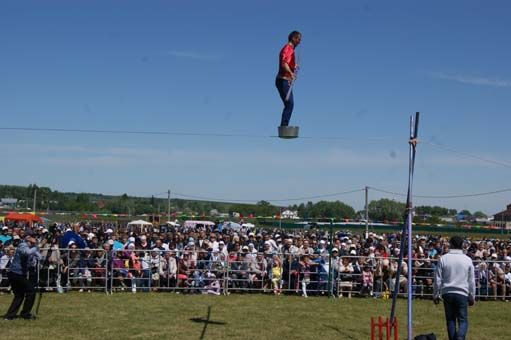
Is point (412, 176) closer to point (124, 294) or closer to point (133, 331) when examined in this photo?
point (133, 331)

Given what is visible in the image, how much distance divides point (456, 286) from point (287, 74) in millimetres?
4064

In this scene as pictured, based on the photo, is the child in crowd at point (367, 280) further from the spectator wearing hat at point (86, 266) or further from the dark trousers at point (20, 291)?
the dark trousers at point (20, 291)

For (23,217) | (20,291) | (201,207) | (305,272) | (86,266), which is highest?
(201,207)

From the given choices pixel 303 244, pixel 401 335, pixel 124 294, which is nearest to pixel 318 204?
pixel 303 244

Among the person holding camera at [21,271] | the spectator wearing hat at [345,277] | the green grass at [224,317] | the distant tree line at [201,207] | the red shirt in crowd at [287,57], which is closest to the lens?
the red shirt in crowd at [287,57]

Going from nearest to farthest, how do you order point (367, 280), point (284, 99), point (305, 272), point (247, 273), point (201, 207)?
point (284, 99) → point (305, 272) → point (367, 280) → point (247, 273) → point (201, 207)

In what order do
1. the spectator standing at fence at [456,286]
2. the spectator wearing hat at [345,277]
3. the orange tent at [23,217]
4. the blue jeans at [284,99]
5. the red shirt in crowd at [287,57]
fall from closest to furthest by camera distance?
the spectator standing at fence at [456,286], the red shirt in crowd at [287,57], the blue jeans at [284,99], the spectator wearing hat at [345,277], the orange tent at [23,217]

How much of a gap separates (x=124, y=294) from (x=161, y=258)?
62.5 inches

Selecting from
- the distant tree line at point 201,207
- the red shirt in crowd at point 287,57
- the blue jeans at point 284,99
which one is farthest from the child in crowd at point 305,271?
the distant tree line at point 201,207

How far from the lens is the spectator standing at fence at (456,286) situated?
891 cm

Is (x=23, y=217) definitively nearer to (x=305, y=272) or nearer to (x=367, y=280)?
(x=305, y=272)

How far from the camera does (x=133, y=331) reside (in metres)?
11.9

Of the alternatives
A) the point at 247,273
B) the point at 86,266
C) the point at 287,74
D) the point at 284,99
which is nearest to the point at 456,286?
the point at 284,99

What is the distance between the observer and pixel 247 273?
18.8 meters
